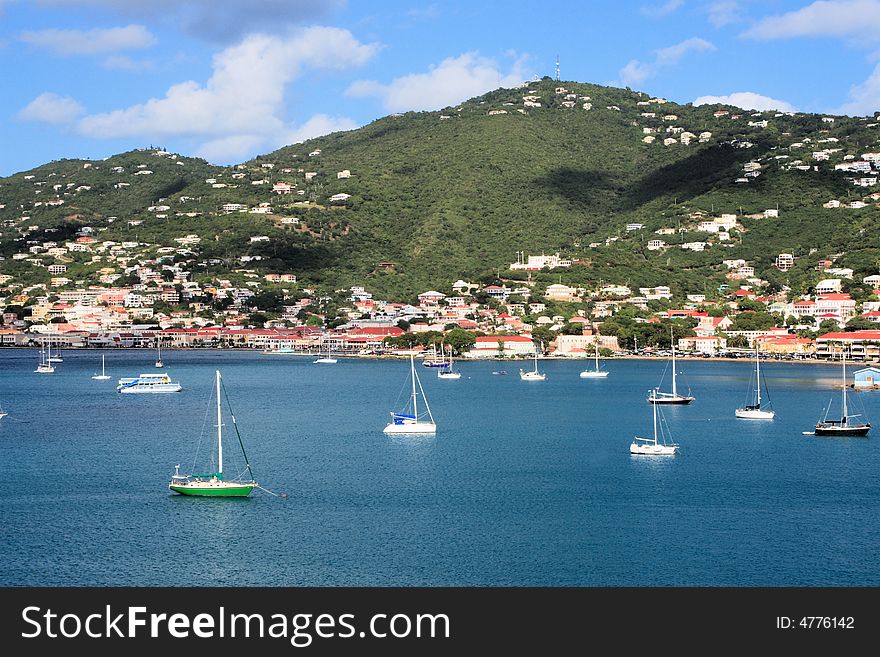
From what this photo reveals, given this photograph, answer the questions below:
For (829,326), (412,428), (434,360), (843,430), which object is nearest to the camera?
(843,430)

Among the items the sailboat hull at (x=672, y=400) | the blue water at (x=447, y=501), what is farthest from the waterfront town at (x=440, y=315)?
the blue water at (x=447, y=501)

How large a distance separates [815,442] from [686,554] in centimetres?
1723

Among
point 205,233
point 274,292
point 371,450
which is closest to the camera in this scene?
point 371,450

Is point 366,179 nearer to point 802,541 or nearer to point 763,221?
point 763,221

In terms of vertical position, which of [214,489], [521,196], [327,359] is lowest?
[214,489]

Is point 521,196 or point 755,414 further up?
point 521,196

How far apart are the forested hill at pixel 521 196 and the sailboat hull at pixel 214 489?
86.5 metres

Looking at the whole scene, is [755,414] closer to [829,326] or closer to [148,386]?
[148,386]

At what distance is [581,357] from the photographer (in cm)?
9006

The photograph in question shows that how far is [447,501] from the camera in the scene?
2569cm

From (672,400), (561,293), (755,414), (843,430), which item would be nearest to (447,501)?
(843,430)

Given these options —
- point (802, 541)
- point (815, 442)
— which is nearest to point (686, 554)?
point (802, 541)

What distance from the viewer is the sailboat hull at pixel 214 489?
25.4m

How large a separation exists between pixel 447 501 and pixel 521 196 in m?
121
